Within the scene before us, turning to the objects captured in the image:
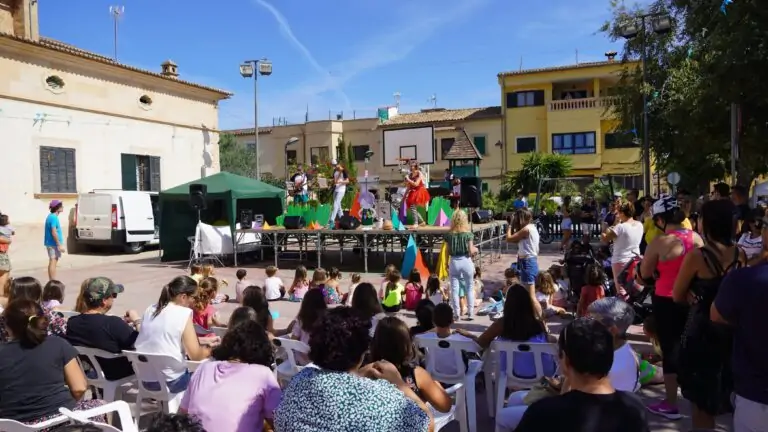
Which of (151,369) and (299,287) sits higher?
(151,369)

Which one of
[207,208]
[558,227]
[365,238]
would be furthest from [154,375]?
[558,227]

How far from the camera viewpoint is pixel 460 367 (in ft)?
13.1

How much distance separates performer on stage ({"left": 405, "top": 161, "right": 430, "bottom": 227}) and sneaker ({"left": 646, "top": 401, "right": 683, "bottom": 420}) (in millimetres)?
8983

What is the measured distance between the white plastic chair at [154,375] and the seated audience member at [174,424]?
2165mm

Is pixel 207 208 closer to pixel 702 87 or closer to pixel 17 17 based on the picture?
pixel 17 17

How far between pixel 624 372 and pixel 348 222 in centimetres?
1003

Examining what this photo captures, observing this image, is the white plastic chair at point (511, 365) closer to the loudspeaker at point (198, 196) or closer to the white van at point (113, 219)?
the loudspeaker at point (198, 196)

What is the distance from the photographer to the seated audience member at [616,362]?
292 cm

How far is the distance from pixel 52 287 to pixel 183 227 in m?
10.5

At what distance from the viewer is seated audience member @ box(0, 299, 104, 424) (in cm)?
298

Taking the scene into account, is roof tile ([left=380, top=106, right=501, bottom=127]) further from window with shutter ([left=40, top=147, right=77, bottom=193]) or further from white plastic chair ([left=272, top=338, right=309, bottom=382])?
white plastic chair ([left=272, top=338, right=309, bottom=382])

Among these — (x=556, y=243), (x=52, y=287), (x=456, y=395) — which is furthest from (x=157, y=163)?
(x=456, y=395)

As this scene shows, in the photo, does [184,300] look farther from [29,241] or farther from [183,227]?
[29,241]

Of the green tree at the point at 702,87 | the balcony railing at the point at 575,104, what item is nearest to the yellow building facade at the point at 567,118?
the balcony railing at the point at 575,104
